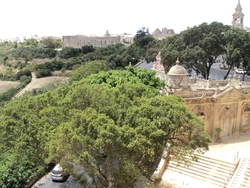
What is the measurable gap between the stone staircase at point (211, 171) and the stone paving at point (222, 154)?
0.41 m

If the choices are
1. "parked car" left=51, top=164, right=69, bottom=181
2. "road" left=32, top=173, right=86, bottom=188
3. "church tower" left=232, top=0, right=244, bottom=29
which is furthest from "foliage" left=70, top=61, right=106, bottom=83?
"church tower" left=232, top=0, right=244, bottom=29

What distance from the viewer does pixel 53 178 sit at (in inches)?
890

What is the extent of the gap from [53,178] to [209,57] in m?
28.8

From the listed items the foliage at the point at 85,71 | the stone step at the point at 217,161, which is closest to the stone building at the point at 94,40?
the foliage at the point at 85,71

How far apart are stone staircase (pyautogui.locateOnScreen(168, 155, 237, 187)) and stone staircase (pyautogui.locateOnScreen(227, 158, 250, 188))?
0.42 m

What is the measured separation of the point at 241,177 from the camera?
19812 mm

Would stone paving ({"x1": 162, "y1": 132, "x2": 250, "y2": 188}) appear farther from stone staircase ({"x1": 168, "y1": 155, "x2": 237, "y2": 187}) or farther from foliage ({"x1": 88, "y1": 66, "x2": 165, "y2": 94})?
foliage ({"x1": 88, "y1": 66, "x2": 165, "y2": 94})

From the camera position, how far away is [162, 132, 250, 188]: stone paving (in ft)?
67.0

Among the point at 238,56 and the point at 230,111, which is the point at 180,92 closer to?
the point at 230,111

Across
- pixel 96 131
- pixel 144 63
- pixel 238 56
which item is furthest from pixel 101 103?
pixel 144 63

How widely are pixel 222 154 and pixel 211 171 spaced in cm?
256

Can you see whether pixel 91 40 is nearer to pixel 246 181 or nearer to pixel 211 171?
pixel 211 171

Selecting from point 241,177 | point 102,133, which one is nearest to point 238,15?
point 241,177

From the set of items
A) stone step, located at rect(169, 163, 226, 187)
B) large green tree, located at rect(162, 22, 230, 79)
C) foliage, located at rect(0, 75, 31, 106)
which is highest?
large green tree, located at rect(162, 22, 230, 79)
